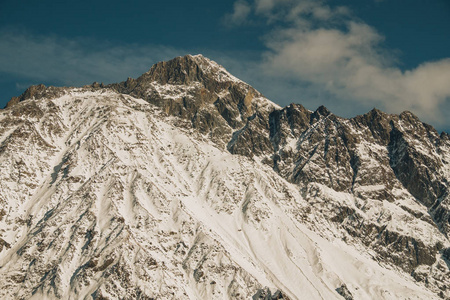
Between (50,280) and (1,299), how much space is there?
17.8m

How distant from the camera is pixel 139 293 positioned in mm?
181750

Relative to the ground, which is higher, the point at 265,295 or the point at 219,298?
the point at 265,295

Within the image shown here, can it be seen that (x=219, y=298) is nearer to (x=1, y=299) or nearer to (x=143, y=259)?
(x=143, y=259)

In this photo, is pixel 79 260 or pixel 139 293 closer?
pixel 139 293

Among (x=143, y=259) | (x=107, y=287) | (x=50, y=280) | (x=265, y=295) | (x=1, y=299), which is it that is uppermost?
(x=265, y=295)

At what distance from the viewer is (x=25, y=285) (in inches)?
7362

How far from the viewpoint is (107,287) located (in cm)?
18112

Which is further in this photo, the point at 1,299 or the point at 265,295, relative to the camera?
the point at 265,295

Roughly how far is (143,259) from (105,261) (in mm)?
14328

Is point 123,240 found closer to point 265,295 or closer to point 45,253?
point 45,253

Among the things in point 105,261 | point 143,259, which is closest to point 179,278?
point 143,259

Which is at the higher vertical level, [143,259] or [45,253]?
[143,259]

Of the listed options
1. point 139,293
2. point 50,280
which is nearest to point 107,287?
point 139,293

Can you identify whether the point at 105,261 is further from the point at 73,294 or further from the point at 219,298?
the point at 219,298
